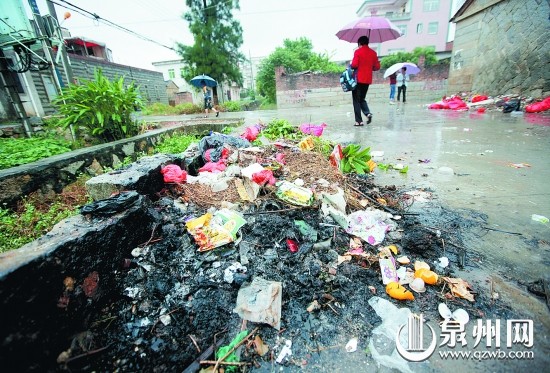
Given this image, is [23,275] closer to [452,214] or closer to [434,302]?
[434,302]

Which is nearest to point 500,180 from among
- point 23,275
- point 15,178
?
point 23,275

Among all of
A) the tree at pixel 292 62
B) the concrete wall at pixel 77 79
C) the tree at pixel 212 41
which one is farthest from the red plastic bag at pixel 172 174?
the tree at pixel 292 62

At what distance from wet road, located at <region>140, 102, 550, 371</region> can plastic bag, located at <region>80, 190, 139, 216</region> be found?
6.20 feet

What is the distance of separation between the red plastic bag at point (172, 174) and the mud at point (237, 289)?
0.64 metres

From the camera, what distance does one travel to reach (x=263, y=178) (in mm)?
2387

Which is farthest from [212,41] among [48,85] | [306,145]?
[306,145]

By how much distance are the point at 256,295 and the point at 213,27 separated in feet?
67.1

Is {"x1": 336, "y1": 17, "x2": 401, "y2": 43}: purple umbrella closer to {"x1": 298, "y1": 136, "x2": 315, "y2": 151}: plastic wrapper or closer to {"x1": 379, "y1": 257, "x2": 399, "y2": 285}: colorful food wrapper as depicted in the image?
{"x1": 298, "y1": 136, "x2": 315, "y2": 151}: plastic wrapper

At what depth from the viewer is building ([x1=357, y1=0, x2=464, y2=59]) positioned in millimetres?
27719

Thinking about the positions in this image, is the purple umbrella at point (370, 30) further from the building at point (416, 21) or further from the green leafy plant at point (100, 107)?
the building at point (416, 21)

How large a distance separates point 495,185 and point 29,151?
5.64 metres

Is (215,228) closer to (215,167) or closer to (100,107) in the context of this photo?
(215,167)

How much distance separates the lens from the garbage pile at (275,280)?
44.9 inches

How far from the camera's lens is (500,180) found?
2.50 m
